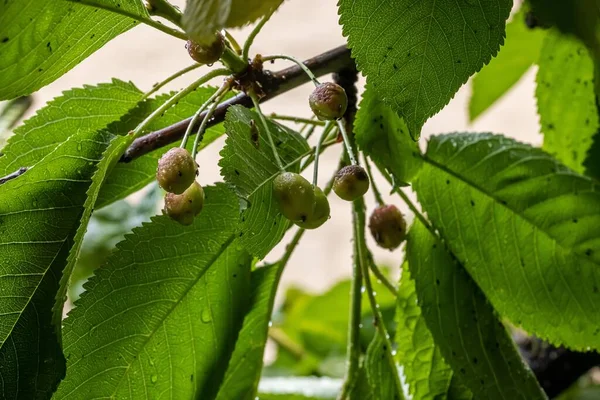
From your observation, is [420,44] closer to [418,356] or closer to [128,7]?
[128,7]

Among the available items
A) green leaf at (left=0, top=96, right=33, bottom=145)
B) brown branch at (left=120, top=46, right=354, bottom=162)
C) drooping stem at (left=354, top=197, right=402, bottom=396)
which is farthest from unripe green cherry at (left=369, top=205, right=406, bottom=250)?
green leaf at (left=0, top=96, right=33, bottom=145)

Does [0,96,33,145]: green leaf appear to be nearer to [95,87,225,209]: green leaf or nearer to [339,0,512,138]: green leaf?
[95,87,225,209]: green leaf

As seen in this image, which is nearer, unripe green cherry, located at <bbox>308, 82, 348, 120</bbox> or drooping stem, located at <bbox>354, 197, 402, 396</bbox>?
unripe green cherry, located at <bbox>308, 82, 348, 120</bbox>

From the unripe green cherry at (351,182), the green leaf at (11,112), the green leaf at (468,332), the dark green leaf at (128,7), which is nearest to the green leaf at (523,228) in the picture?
the green leaf at (468,332)

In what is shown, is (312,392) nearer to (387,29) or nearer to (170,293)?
(170,293)

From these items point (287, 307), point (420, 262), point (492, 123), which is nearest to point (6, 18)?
point (420, 262)

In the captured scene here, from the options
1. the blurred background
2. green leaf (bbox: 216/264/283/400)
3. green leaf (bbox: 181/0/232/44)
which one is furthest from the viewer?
the blurred background

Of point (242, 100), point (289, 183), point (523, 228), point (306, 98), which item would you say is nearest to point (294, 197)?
point (289, 183)
